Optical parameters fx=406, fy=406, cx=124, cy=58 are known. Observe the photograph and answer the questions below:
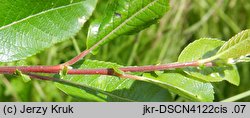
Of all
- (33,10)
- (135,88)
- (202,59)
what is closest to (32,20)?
(33,10)

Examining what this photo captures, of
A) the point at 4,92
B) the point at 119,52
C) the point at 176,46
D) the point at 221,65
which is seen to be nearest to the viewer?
the point at 221,65

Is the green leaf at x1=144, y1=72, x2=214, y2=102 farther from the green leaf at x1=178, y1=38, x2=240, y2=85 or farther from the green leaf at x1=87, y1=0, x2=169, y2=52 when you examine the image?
the green leaf at x1=87, y1=0, x2=169, y2=52

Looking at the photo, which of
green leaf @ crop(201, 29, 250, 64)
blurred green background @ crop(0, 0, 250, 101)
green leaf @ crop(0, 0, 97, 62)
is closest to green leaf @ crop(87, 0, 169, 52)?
green leaf @ crop(0, 0, 97, 62)

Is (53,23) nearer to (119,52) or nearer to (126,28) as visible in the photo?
(126,28)

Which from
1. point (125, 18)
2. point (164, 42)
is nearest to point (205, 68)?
point (125, 18)

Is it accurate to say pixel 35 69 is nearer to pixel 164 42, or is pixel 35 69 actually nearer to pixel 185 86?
pixel 185 86

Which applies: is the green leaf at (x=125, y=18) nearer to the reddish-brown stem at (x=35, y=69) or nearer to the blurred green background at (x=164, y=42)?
the reddish-brown stem at (x=35, y=69)
